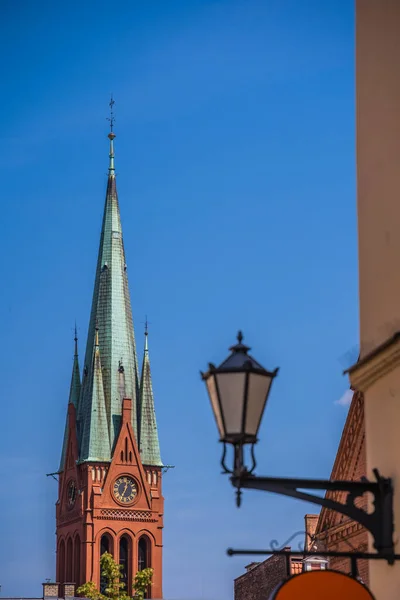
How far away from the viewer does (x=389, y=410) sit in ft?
27.5

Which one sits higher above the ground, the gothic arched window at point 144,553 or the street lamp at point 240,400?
the gothic arched window at point 144,553

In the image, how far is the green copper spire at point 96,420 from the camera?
122125mm

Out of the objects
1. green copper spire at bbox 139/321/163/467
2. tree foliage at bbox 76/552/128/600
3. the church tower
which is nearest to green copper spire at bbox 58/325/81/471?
the church tower

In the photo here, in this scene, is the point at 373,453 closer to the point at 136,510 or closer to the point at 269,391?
the point at 269,391

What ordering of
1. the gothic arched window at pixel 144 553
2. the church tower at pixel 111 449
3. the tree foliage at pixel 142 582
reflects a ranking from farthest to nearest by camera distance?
the church tower at pixel 111 449 < the gothic arched window at pixel 144 553 < the tree foliage at pixel 142 582

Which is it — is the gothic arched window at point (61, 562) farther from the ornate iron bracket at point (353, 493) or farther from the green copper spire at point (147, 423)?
the ornate iron bracket at point (353, 493)

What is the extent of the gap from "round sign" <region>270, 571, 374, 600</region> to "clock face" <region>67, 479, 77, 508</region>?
Answer: 390 ft

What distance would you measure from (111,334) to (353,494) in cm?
11564

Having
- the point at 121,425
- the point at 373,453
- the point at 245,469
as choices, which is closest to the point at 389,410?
the point at 373,453

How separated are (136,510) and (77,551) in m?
5.94

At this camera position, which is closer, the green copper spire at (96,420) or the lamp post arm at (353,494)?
the lamp post arm at (353,494)

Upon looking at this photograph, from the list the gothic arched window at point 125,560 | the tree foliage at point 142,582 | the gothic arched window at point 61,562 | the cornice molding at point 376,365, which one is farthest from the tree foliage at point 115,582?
the cornice molding at point 376,365

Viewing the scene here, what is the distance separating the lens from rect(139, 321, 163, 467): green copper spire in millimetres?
123250

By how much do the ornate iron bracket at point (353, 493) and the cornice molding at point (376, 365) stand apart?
0.61m
